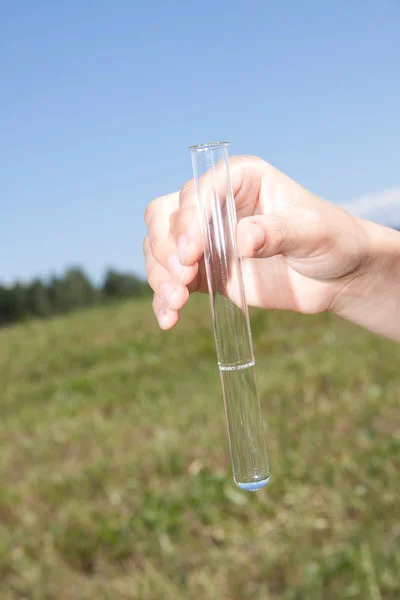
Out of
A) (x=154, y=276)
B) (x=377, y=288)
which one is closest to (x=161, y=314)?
(x=154, y=276)

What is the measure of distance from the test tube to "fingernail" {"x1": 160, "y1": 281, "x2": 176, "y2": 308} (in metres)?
0.24

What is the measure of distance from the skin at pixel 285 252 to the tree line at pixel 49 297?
21.2 feet

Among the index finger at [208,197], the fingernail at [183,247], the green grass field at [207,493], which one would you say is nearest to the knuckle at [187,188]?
the index finger at [208,197]

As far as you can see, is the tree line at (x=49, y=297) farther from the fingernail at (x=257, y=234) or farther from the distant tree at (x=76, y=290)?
the fingernail at (x=257, y=234)

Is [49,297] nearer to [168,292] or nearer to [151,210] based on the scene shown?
[151,210]

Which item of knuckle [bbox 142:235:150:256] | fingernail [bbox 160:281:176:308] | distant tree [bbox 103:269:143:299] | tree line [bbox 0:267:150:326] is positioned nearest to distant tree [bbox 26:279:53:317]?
tree line [bbox 0:267:150:326]

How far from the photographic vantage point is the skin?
105 cm

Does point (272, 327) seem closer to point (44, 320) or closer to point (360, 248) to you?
point (44, 320)

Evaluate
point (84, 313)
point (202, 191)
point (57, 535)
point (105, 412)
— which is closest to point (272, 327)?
point (105, 412)

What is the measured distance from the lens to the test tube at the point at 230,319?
83 centimetres

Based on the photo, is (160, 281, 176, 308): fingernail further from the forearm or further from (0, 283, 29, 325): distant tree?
(0, 283, 29, 325): distant tree

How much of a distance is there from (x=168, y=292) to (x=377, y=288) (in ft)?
1.56

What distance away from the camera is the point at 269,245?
0.97 metres

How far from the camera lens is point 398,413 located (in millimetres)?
3045
